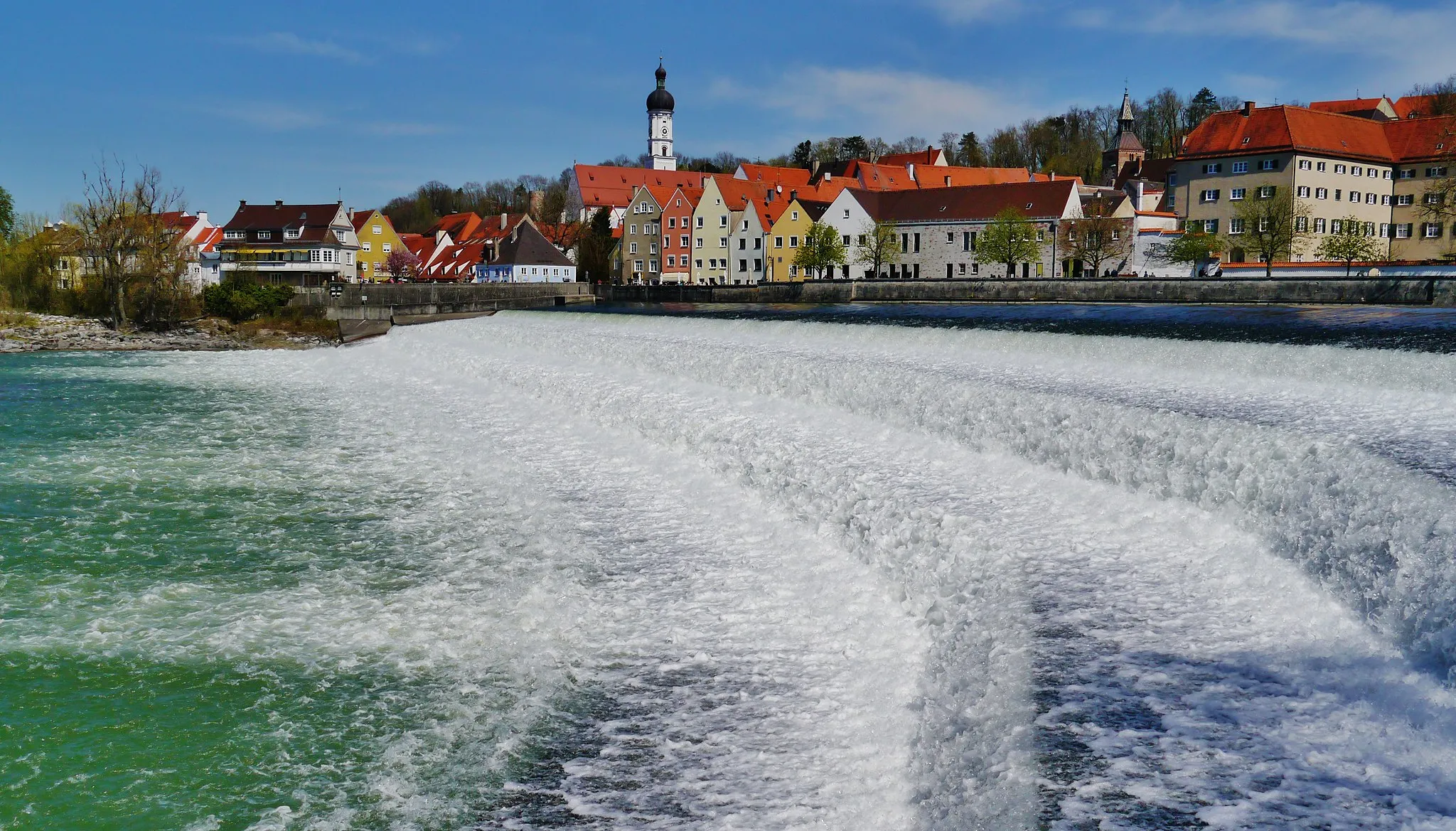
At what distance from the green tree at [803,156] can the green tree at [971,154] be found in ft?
57.6

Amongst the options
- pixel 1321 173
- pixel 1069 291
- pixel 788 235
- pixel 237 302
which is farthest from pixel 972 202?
pixel 237 302

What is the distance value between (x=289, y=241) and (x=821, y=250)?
45.6 m

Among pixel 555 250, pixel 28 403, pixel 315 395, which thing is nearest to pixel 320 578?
pixel 315 395

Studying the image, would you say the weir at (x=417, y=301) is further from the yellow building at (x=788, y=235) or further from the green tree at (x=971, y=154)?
the green tree at (x=971, y=154)

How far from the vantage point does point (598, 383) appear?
1912 centimetres

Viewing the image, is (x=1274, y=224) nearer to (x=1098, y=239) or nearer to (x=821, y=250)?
(x=1098, y=239)

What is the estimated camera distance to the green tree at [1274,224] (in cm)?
5722

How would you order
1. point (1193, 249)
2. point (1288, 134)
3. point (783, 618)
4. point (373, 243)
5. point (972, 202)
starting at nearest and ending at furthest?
point (783, 618), point (1193, 249), point (1288, 134), point (972, 202), point (373, 243)

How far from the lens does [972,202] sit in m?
70.8

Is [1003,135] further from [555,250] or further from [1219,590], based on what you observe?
[1219,590]

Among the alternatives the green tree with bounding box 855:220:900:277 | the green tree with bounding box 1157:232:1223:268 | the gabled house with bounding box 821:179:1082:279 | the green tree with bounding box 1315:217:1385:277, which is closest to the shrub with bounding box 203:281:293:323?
the gabled house with bounding box 821:179:1082:279

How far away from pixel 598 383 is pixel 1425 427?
40.8ft

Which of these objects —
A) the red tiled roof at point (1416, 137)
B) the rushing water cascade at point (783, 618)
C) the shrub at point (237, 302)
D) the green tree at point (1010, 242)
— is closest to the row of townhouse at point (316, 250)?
the green tree at point (1010, 242)

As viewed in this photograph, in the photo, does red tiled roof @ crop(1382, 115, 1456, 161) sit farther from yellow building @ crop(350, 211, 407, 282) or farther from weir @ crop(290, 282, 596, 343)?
yellow building @ crop(350, 211, 407, 282)
